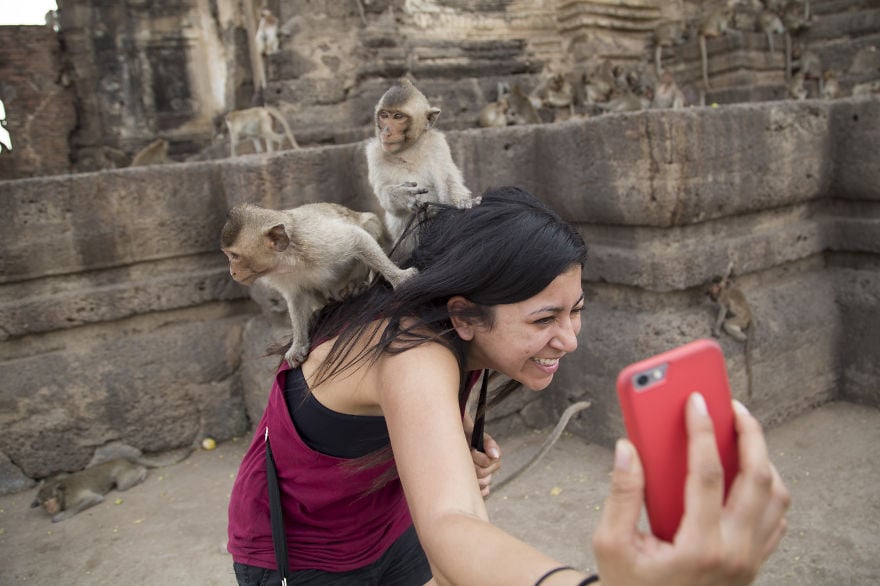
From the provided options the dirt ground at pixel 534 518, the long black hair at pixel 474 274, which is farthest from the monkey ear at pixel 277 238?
the dirt ground at pixel 534 518

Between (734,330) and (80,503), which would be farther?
(734,330)

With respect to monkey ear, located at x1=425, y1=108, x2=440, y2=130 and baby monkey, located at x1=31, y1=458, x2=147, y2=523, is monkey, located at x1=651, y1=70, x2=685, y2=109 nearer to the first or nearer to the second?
monkey ear, located at x1=425, y1=108, x2=440, y2=130

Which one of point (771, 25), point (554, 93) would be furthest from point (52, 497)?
point (771, 25)

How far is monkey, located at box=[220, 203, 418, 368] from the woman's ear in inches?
18.7

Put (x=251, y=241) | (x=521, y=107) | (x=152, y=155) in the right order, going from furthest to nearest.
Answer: (x=152, y=155), (x=521, y=107), (x=251, y=241)

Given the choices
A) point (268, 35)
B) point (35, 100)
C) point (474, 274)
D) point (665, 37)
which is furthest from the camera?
point (35, 100)

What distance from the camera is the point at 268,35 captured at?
27.2ft

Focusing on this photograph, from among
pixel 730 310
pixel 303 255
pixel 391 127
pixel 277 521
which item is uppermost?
pixel 391 127

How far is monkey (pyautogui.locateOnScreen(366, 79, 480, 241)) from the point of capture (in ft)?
8.31

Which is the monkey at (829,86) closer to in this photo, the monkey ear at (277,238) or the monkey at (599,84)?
the monkey at (599,84)

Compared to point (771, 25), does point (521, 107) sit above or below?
below

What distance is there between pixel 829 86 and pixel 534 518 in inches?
388

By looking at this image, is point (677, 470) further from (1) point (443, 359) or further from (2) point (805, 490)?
(2) point (805, 490)

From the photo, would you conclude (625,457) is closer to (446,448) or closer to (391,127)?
(446,448)
